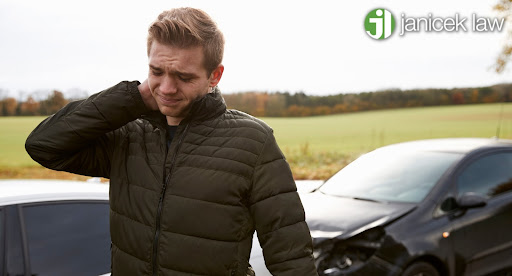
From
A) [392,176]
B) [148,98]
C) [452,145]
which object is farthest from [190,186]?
[452,145]

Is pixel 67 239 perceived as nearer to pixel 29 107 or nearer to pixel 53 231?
pixel 53 231

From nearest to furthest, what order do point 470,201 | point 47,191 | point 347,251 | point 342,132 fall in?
point 47,191 → point 347,251 → point 470,201 → point 342,132

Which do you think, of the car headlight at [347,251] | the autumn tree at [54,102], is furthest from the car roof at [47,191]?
the autumn tree at [54,102]

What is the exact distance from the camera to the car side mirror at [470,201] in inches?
177

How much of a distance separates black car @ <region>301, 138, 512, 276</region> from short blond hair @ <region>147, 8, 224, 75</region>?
8.92 ft

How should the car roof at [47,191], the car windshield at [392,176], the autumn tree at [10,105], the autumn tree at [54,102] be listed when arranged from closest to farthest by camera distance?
the car roof at [47,191] → the car windshield at [392,176] → the autumn tree at [54,102] → the autumn tree at [10,105]

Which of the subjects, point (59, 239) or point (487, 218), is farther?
point (487, 218)

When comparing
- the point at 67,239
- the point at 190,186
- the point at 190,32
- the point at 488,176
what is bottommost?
the point at 488,176

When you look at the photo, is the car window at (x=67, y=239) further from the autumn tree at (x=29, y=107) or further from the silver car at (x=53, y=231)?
the autumn tree at (x=29, y=107)

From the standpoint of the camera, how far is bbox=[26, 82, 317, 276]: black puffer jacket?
165 cm

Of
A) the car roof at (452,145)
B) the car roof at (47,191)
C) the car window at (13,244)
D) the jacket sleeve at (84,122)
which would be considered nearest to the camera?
the jacket sleeve at (84,122)

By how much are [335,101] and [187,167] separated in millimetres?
23695

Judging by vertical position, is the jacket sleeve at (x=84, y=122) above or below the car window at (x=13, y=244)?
above

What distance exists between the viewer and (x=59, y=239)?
8.73 feet
